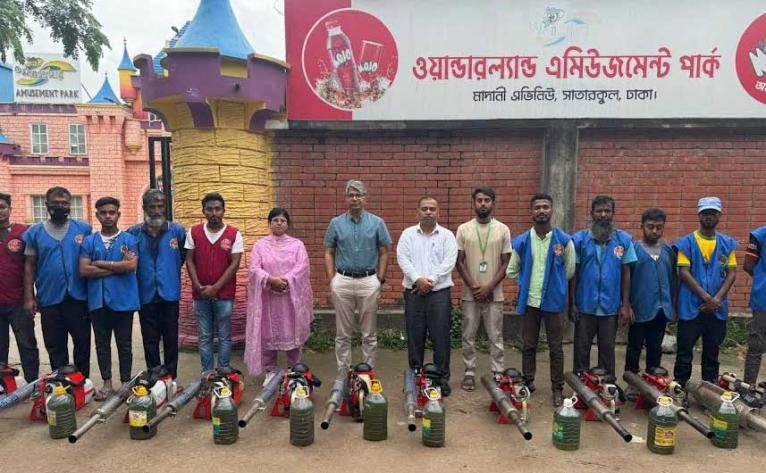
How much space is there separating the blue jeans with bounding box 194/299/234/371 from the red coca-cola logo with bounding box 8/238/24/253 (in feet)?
4.89

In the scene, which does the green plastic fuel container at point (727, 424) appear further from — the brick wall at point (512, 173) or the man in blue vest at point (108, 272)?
the man in blue vest at point (108, 272)

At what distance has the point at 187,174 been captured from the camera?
562 centimetres

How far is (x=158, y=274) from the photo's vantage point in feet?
14.4

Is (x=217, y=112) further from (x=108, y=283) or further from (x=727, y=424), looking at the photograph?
(x=727, y=424)

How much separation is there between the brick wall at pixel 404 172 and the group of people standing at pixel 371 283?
4.95 feet

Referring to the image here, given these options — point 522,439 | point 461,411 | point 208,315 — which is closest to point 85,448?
point 208,315

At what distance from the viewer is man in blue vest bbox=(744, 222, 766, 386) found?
4.19 m

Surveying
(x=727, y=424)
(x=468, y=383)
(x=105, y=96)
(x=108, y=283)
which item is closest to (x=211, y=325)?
(x=108, y=283)

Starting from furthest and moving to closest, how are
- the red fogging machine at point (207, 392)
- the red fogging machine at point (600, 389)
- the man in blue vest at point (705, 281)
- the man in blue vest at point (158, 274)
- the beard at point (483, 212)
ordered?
the beard at point (483, 212), the man in blue vest at point (158, 274), the man in blue vest at point (705, 281), the red fogging machine at point (207, 392), the red fogging machine at point (600, 389)

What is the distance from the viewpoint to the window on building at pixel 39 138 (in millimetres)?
22125

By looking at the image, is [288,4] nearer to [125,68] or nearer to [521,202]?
[521,202]

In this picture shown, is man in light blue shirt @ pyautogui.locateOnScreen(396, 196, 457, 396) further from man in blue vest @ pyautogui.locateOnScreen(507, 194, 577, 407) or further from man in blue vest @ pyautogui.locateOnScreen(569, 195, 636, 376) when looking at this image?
man in blue vest @ pyautogui.locateOnScreen(569, 195, 636, 376)

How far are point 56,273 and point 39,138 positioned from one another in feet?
73.5

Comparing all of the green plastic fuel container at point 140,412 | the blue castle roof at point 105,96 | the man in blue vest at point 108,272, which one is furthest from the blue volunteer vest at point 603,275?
the blue castle roof at point 105,96
